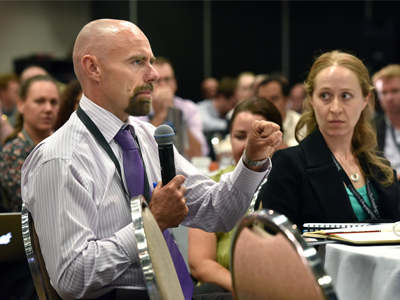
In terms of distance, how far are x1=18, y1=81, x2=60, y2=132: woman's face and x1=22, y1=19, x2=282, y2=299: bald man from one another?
1788 mm

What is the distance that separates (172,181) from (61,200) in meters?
0.33

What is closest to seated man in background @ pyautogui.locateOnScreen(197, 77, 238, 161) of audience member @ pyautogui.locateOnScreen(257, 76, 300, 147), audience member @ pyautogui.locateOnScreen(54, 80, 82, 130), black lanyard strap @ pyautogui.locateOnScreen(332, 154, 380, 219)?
audience member @ pyautogui.locateOnScreen(257, 76, 300, 147)

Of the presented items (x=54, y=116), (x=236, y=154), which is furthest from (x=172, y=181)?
(x=54, y=116)

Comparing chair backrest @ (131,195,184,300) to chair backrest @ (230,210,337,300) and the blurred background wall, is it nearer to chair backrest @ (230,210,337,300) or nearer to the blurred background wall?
chair backrest @ (230,210,337,300)

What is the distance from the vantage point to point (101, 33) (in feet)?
5.38

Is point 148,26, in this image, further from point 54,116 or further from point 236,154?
point 236,154

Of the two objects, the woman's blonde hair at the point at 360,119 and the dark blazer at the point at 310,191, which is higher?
the woman's blonde hair at the point at 360,119

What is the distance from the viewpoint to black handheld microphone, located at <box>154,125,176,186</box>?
1489 mm

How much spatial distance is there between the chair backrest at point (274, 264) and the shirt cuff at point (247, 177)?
0.62 m

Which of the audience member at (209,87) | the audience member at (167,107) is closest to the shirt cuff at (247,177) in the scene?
the audience member at (167,107)

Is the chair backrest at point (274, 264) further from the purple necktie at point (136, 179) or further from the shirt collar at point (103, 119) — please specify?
the shirt collar at point (103, 119)

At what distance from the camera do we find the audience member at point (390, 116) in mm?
4359

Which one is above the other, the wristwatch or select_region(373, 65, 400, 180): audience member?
the wristwatch

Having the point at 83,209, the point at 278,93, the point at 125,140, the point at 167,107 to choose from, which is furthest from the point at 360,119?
the point at 167,107
